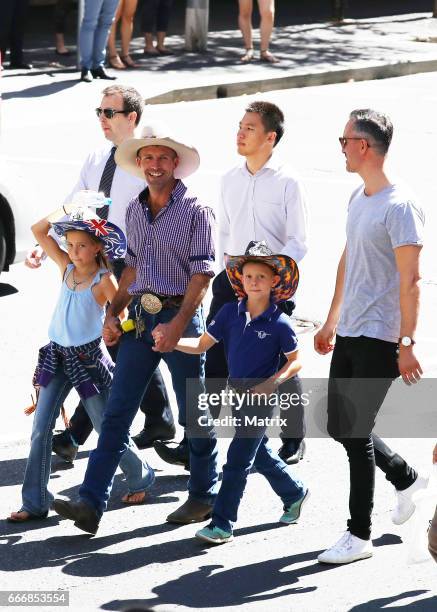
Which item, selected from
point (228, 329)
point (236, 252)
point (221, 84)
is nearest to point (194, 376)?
point (228, 329)

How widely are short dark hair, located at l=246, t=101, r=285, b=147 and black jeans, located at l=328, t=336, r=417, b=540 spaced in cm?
149

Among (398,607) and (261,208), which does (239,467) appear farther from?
(261,208)

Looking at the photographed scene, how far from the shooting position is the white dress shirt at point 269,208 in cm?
736

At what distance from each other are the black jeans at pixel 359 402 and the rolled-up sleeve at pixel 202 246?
0.74 meters

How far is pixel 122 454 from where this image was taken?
6.71 meters

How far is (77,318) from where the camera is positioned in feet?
22.5

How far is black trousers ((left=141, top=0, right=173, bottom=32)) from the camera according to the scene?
20641 millimetres

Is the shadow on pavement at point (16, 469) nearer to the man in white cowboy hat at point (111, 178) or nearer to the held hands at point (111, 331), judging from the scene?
the man in white cowboy hat at point (111, 178)

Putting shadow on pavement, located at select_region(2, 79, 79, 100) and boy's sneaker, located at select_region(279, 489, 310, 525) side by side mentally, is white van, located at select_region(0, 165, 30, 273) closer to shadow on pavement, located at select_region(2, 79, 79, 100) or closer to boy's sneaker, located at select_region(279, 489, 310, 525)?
boy's sneaker, located at select_region(279, 489, 310, 525)

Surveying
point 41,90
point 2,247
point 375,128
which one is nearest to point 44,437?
point 375,128

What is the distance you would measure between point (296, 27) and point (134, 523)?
19106mm

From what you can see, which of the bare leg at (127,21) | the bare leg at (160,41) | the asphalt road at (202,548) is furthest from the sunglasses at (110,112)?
the bare leg at (160,41)

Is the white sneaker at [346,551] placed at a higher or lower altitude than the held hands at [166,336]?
lower

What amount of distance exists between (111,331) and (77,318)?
0.25 meters
